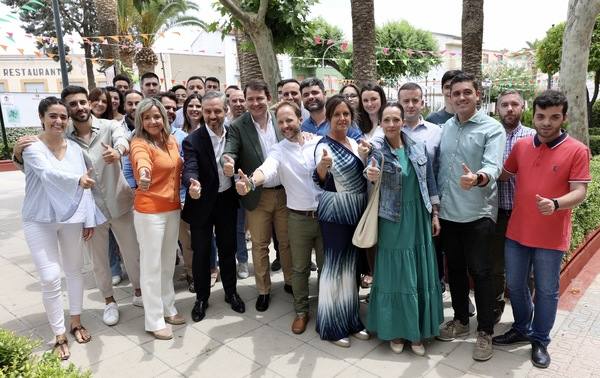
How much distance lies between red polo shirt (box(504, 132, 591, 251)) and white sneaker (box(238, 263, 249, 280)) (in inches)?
113

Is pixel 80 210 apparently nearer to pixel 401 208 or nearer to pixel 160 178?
pixel 160 178

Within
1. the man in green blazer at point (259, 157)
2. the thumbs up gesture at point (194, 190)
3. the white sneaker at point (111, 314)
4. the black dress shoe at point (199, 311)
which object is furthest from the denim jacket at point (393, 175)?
the white sneaker at point (111, 314)

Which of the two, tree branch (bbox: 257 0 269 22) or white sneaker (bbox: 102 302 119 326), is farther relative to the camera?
tree branch (bbox: 257 0 269 22)

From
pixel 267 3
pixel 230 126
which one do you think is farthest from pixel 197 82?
pixel 230 126

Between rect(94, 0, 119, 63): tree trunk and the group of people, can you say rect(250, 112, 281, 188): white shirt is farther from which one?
rect(94, 0, 119, 63): tree trunk

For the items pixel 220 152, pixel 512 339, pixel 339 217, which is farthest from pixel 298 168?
pixel 512 339

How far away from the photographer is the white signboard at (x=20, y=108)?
16.3 m

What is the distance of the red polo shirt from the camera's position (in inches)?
113

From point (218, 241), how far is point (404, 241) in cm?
172

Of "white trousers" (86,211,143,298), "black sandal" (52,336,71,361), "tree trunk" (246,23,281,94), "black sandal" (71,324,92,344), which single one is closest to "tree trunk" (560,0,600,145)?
"tree trunk" (246,23,281,94)

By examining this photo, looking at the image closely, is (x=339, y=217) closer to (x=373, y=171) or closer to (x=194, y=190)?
(x=373, y=171)

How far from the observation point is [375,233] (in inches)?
125

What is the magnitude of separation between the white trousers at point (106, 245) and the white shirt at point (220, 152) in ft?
2.86

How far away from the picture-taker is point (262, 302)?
163 inches
